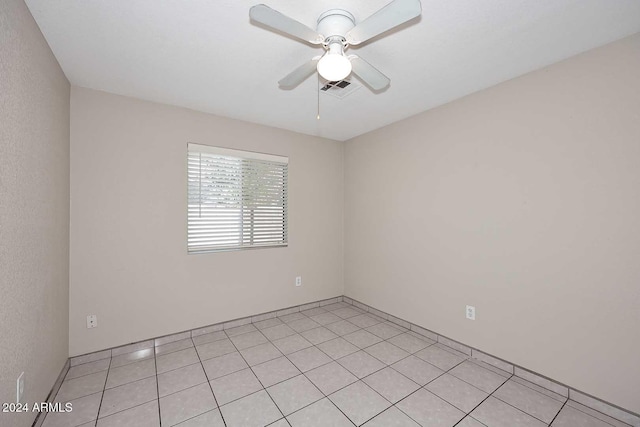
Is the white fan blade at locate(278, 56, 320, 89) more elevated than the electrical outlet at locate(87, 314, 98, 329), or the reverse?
the white fan blade at locate(278, 56, 320, 89)

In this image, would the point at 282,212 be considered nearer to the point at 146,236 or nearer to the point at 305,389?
the point at 146,236

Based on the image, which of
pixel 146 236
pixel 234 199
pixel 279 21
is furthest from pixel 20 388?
pixel 279 21

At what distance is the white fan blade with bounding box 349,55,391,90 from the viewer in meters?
1.65

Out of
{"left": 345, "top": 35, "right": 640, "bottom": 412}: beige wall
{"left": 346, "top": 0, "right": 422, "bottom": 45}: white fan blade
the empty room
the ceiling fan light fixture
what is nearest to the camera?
{"left": 346, "top": 0, "right": 422, "bottom": 45}: white fan blade

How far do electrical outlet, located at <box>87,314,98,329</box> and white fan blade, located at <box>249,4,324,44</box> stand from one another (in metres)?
2.81

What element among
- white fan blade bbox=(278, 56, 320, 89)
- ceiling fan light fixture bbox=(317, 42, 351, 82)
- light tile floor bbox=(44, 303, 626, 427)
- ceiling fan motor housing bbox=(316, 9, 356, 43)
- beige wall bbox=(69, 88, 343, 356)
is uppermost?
ceiling fan motor housing bbox=(316, 9, 356, 43)

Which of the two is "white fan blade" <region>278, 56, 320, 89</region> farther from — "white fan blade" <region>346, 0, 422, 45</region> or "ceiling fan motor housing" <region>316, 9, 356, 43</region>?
"white fan blade" <region>346, 0, 422, 45</region>

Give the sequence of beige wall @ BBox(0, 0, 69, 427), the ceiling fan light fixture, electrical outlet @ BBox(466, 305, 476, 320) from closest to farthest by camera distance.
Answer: beige wall @ BBox(0, 0, 69, 427) → the ceiling fan light fixture → electrical outlet @ BBox(466, 305, 476, 320)

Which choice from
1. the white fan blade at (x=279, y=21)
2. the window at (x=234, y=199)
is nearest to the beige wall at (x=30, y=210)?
the window at (x=234, y=199)

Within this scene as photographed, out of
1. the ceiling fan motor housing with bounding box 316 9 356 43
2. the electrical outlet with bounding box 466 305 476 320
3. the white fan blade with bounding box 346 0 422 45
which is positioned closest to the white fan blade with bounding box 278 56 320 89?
the ceiling fan motor housing with bounding box 316 9 356 43

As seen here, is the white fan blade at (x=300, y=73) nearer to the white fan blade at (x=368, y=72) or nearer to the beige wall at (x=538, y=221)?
the white fan blade at (x=368, y=72)

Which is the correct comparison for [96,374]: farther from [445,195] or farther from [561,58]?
[561,58]

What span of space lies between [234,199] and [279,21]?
217 centimetres

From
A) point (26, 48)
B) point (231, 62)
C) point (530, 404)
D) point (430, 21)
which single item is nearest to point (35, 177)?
point (26, 48)
